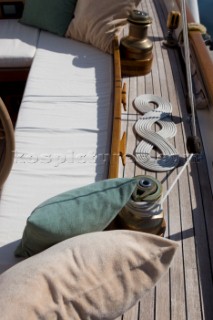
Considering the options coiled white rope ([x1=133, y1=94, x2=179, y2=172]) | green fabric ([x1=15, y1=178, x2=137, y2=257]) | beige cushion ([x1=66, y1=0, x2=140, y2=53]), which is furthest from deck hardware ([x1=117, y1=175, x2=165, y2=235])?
beige cushion ([x1=66, y1=0, x2=140, y2=53])

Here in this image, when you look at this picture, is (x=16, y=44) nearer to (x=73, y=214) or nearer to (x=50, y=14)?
(x=50, y=14)

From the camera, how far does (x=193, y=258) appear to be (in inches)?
60.1

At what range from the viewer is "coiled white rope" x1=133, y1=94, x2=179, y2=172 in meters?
1.89

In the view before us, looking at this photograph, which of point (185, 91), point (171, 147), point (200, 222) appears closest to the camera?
point (200, 222)

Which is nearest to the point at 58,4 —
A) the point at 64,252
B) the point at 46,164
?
the point at 46,164

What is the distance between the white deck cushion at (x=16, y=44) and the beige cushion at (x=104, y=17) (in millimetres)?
490

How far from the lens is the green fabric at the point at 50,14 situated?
9.12ft

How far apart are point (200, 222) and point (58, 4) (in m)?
2.20

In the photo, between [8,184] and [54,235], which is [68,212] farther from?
[8,184]

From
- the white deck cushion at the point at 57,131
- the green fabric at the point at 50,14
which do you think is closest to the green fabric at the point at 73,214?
the white deck cushion at the point at 57,131

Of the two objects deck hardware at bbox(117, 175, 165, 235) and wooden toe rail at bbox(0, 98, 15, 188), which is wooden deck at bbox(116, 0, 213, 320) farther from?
wooden toe rail at bbox(0, 98, 15, 188)

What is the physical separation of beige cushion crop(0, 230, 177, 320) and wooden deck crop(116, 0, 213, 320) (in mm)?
439

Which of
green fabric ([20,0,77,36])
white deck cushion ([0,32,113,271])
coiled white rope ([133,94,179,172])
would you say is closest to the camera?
white deck cushion ([0,32,113,271])

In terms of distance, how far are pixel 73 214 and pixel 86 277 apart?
0.27 metres
